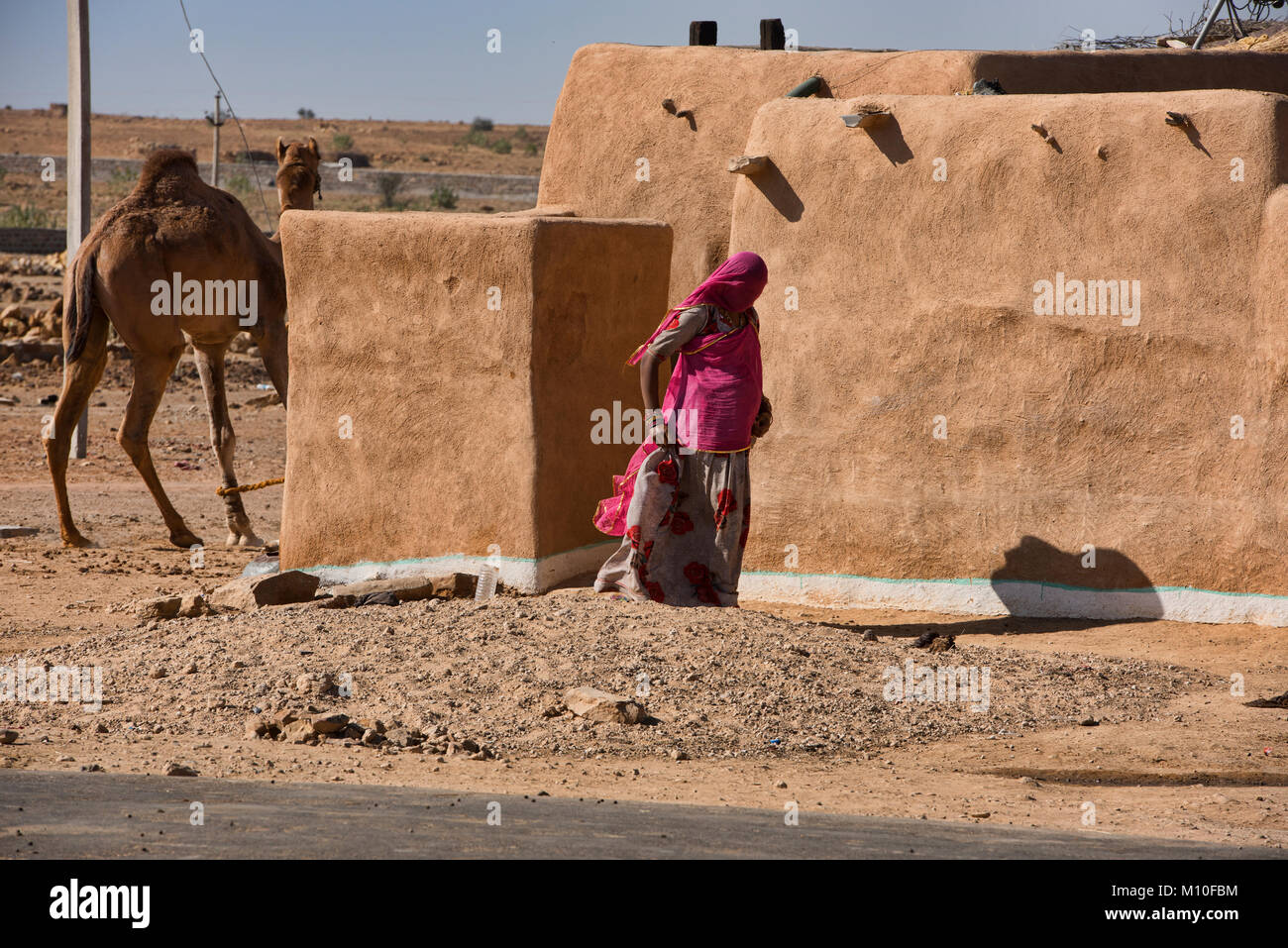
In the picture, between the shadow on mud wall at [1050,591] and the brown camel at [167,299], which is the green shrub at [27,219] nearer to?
the brown camel at [167,299]

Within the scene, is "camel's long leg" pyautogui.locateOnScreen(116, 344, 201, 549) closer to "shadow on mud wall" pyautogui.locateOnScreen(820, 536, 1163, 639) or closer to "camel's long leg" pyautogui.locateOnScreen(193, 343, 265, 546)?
"camel's long leg" pyautogui.locateOnScreen(193, 343, 265, 546)

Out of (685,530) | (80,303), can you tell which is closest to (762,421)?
(685,530)

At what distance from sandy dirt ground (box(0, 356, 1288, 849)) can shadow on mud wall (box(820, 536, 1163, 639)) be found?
2.3 inches

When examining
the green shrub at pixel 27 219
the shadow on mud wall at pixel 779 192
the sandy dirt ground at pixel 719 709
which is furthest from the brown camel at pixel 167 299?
the green shrub at pixel 27 219

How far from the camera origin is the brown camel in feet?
32.2

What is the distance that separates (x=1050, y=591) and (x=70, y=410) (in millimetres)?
6661

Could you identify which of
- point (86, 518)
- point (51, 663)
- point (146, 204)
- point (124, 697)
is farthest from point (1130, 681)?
point (86, 518)

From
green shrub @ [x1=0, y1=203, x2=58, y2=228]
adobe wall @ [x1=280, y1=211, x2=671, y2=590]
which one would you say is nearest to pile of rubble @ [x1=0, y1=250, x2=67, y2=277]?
green shrub @ [x1=0, y1=203, x2=58, y2=228]

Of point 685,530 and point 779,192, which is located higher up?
point 779,192

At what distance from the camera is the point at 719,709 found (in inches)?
217

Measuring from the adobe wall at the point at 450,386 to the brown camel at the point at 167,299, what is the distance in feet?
6.46

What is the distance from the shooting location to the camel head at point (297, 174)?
32.6 feet

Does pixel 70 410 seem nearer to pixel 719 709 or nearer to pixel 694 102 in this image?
pixel 694 102
